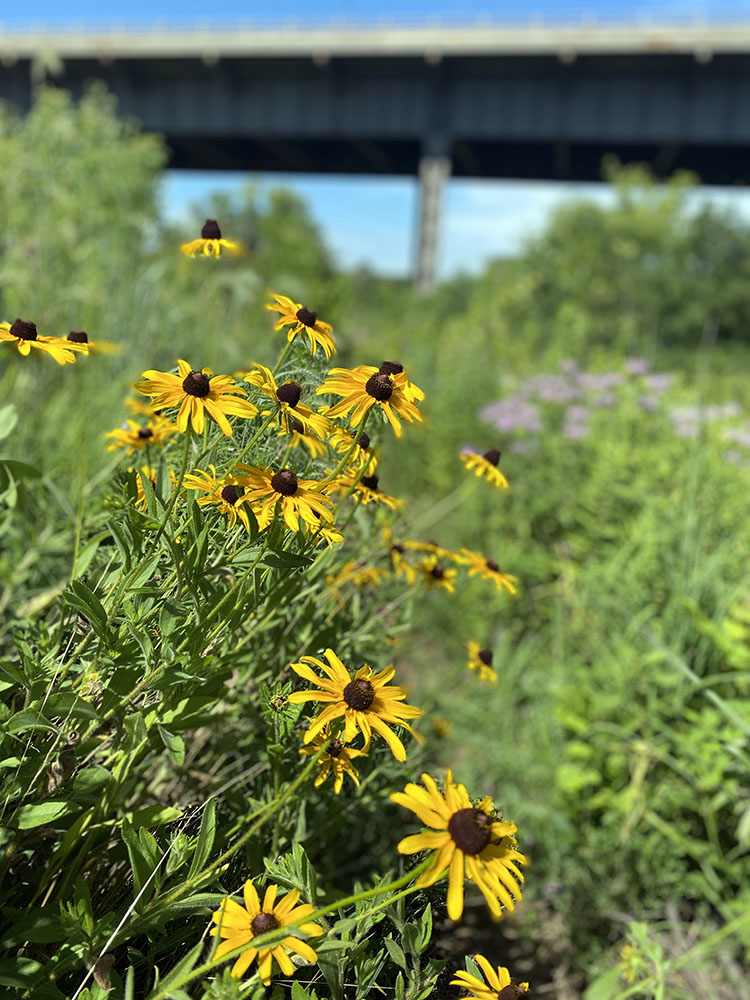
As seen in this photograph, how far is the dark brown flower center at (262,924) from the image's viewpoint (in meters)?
0.77

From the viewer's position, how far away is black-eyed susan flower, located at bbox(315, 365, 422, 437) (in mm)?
953

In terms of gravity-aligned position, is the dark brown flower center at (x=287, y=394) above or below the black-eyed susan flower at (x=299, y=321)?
below

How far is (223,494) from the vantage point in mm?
941

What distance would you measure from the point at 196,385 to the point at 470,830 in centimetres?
57

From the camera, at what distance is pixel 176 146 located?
31.3m

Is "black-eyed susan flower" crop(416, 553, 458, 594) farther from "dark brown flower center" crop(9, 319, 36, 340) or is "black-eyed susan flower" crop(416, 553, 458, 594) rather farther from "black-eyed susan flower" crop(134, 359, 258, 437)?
"dark brown flower center" crop(9, 319, 36, 340)

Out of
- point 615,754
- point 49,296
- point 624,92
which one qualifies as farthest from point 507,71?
point 615,754

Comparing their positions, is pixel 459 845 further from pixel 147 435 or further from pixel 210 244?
pixel 210 244

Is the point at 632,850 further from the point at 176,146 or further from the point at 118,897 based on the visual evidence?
the point at 176,146

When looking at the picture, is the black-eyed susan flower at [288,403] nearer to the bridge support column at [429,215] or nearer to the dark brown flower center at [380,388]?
the dark brown flower center at [380,388]

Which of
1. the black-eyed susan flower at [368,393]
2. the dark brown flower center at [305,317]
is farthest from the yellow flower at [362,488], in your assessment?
the dark brown flower center at [305,317]

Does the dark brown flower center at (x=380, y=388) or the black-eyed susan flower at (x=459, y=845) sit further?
the dark brown flower center at (x=380, y=388)

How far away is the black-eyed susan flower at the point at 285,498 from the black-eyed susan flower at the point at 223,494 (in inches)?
0.5

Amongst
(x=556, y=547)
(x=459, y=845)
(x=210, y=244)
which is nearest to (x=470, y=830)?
(x=459, y=845)
